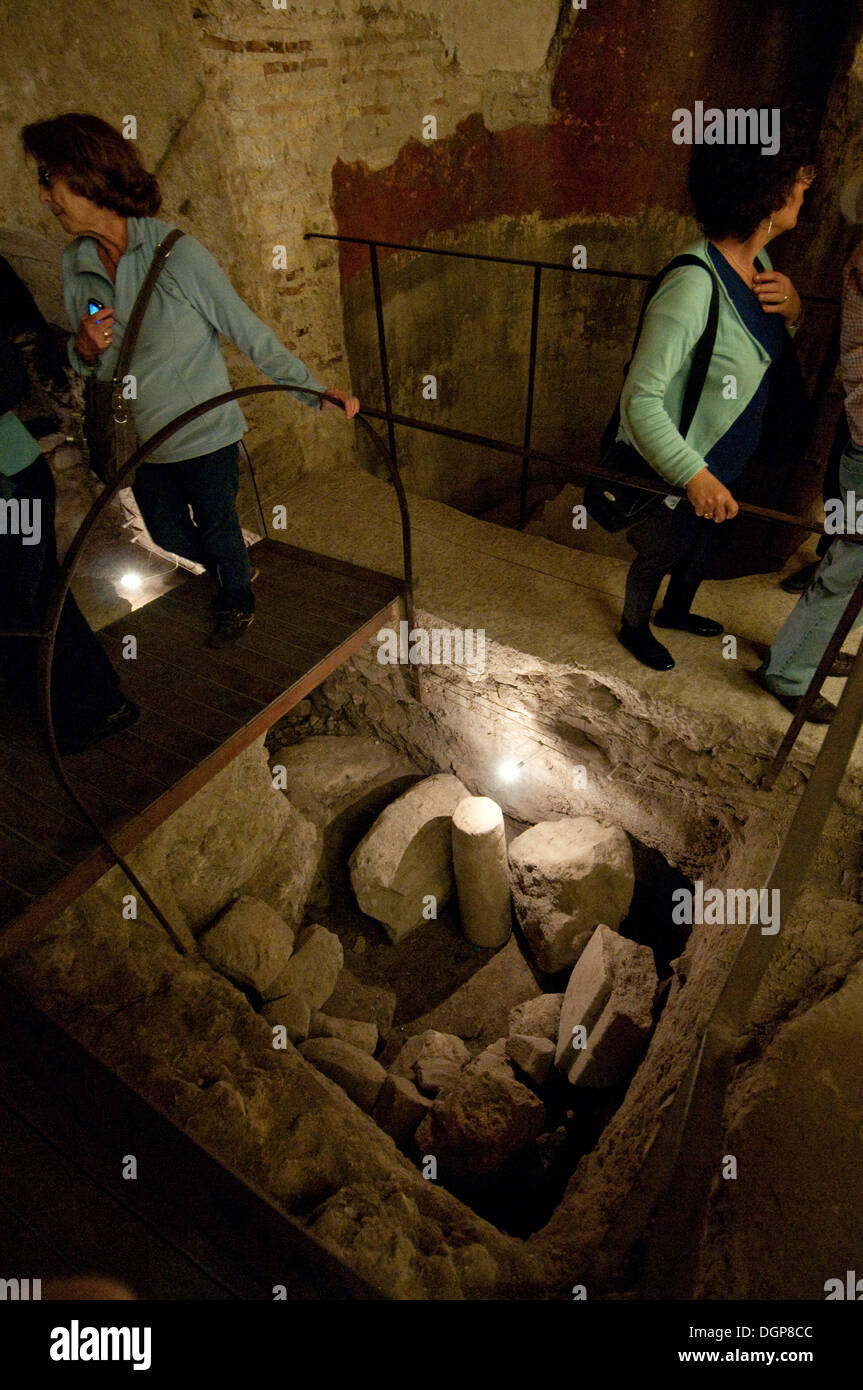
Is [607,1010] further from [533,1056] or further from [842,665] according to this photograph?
[842,665]

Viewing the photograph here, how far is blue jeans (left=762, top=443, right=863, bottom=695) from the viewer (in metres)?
2.47

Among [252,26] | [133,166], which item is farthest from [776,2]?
[133,166]

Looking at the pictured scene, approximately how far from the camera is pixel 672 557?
2.88m

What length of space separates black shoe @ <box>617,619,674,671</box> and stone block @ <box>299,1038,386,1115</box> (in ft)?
7.51

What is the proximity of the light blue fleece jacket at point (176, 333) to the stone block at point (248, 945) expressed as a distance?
7.38ft

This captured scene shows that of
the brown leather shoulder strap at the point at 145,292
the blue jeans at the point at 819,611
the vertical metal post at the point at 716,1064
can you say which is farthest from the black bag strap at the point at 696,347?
the brown leather shoulder strap at the point at 145,292

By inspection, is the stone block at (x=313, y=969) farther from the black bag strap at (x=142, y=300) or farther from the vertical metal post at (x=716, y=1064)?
the black bag strap at (x=142, y=300)

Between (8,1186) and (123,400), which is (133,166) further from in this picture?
(8,1186)

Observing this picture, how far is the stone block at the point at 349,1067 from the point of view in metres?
3.36

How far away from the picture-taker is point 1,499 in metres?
2.25

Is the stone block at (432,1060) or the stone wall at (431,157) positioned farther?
the stone block at (432,1060)

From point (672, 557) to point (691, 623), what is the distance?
593 mm

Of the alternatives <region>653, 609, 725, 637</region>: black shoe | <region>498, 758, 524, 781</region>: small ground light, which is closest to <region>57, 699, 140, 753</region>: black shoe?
<region>498, 758, 524, 781</region>: small ground light
